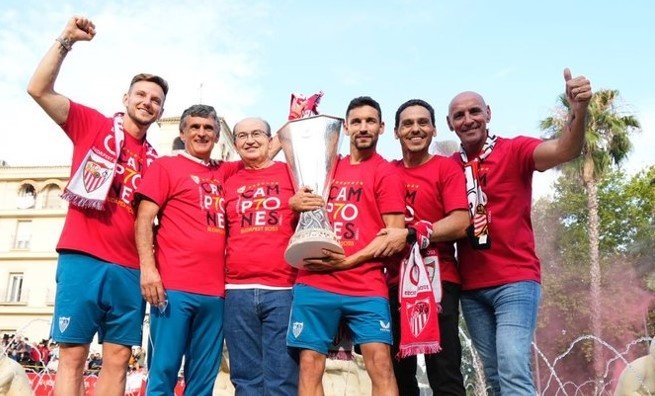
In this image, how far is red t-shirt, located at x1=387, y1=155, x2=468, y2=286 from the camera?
412 centimetres

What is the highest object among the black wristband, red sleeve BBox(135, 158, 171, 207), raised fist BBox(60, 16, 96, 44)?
raised fist BBox(60, 16, 96, 44)

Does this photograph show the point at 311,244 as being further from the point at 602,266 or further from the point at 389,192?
the point at 602,266

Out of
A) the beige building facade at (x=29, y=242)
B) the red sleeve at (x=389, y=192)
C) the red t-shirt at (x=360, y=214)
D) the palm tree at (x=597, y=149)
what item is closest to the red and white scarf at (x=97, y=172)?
the red t-shirt at (x=360, y=214)

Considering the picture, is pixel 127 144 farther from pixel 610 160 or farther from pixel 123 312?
pixel 610 160

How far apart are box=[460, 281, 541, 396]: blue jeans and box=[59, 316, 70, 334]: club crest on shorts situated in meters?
2.54

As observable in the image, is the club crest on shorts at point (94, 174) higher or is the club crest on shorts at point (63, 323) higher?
the club crest on shorts at point (94, 174)

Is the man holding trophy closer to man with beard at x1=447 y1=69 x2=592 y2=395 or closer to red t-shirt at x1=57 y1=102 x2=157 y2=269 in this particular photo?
man with beard at x1=447 y1=69 x2=592 y2=395

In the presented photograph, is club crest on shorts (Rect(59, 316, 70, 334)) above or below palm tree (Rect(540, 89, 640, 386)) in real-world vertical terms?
below

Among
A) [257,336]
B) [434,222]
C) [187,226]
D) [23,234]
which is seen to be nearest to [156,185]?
[187,226]

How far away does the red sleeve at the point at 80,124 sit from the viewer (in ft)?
14.1

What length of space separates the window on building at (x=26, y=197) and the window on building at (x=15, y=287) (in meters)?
4.66

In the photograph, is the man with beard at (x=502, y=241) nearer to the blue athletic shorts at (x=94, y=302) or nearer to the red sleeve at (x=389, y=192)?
the red sleeve at (x=389, y=192)

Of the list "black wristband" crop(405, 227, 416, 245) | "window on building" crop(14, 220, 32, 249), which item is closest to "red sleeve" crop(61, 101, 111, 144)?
"black wristband" crop(405, 227, 416, 245)

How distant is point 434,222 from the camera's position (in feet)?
13.7
